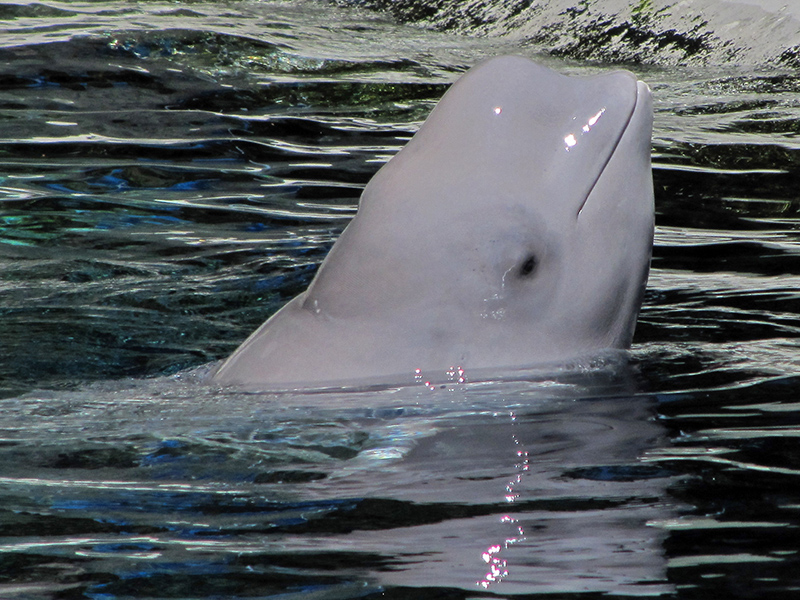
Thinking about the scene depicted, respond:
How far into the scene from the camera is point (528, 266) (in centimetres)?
387

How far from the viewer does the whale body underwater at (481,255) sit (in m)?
3.83

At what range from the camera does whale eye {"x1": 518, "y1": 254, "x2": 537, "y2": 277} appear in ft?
12.6

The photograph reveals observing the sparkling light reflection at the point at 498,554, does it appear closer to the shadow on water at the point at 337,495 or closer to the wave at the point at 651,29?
the shadow on water at the point at 337,495

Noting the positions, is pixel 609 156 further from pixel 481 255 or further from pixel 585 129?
pixel 481 255

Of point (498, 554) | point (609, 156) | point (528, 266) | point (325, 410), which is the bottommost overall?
point (325, 410)

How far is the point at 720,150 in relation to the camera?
→ 8695 mm

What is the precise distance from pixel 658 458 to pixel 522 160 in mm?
1154

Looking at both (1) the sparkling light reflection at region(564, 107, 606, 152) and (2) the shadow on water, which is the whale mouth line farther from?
(2) the shadow on water

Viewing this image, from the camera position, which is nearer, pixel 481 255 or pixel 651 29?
pixel 481 255

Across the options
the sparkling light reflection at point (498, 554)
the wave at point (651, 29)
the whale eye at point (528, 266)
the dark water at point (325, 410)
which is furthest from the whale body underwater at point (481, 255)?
the wave at point (651, 29)

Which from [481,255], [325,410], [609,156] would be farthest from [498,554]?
[609,156]

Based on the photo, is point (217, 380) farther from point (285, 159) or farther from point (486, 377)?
point (285, 159)

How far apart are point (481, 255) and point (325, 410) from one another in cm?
70

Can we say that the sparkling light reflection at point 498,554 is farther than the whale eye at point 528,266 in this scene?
No
